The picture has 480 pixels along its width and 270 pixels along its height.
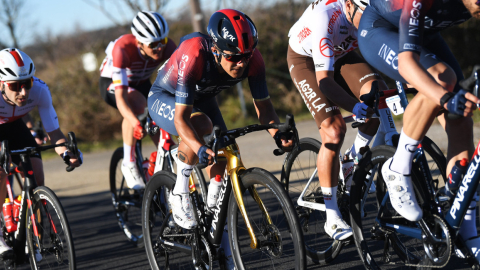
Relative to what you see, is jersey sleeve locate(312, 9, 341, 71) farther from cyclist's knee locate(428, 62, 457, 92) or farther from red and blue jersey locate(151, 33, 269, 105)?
cyclist's knee locate(428, 62, 457, 92)

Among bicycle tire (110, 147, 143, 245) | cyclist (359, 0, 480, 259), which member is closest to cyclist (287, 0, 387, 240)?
cyclist (359, 0, 480, 259)

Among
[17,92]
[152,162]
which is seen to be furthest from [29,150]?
[152,162]

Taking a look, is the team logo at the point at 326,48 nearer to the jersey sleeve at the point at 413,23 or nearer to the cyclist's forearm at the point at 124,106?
the jersey sleeve at the point at 413,23

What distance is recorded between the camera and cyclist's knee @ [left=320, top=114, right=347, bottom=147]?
3.68 m

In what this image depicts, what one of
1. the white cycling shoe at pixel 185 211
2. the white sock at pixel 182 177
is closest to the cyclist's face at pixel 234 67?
the white sock at pixel 182 177

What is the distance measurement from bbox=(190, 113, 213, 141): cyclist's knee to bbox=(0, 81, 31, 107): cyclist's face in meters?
1.62

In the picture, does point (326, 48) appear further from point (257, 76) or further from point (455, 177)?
point (455, 177)

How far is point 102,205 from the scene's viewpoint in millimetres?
7359

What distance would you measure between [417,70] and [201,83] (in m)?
1.54

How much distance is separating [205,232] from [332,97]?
4.45 feet

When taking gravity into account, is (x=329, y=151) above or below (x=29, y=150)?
above

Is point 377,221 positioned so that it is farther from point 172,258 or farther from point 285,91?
point 285,91

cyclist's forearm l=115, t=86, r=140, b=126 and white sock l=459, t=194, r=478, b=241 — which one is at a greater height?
white sock l=459, t=194, r=478, b=241

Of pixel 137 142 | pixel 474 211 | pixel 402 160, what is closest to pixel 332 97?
pixel 402 160
